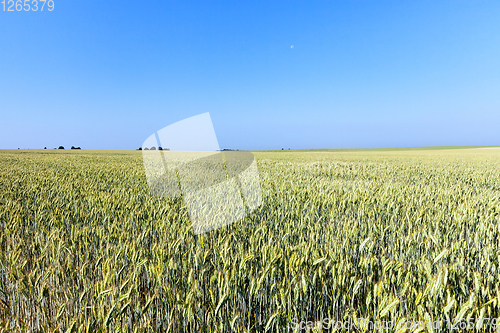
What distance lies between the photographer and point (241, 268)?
1.97 m

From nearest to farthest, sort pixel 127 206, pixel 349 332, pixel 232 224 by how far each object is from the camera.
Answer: pixel 349 332, pixel 232 224, pixel 127 206

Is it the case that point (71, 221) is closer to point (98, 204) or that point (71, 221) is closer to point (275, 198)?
point (98, 204)

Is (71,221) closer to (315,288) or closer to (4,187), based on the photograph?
(315,288)

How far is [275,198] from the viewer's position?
5.46 meters

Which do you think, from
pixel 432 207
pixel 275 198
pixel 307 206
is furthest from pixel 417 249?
pixel 275 198

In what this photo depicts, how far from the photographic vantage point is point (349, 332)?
1.60 metres

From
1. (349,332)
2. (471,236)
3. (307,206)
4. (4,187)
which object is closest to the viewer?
(349,332)

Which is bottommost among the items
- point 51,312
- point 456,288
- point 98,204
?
point 51,312

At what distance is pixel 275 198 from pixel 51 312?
3.98 meters

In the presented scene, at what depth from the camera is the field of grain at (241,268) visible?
1.67m

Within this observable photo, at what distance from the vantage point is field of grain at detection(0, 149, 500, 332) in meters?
1.67

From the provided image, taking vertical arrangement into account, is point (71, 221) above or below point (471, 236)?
above

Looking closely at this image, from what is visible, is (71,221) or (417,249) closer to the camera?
(417,249)

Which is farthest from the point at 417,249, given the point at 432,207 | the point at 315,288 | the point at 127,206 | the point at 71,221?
the point at 71,221
